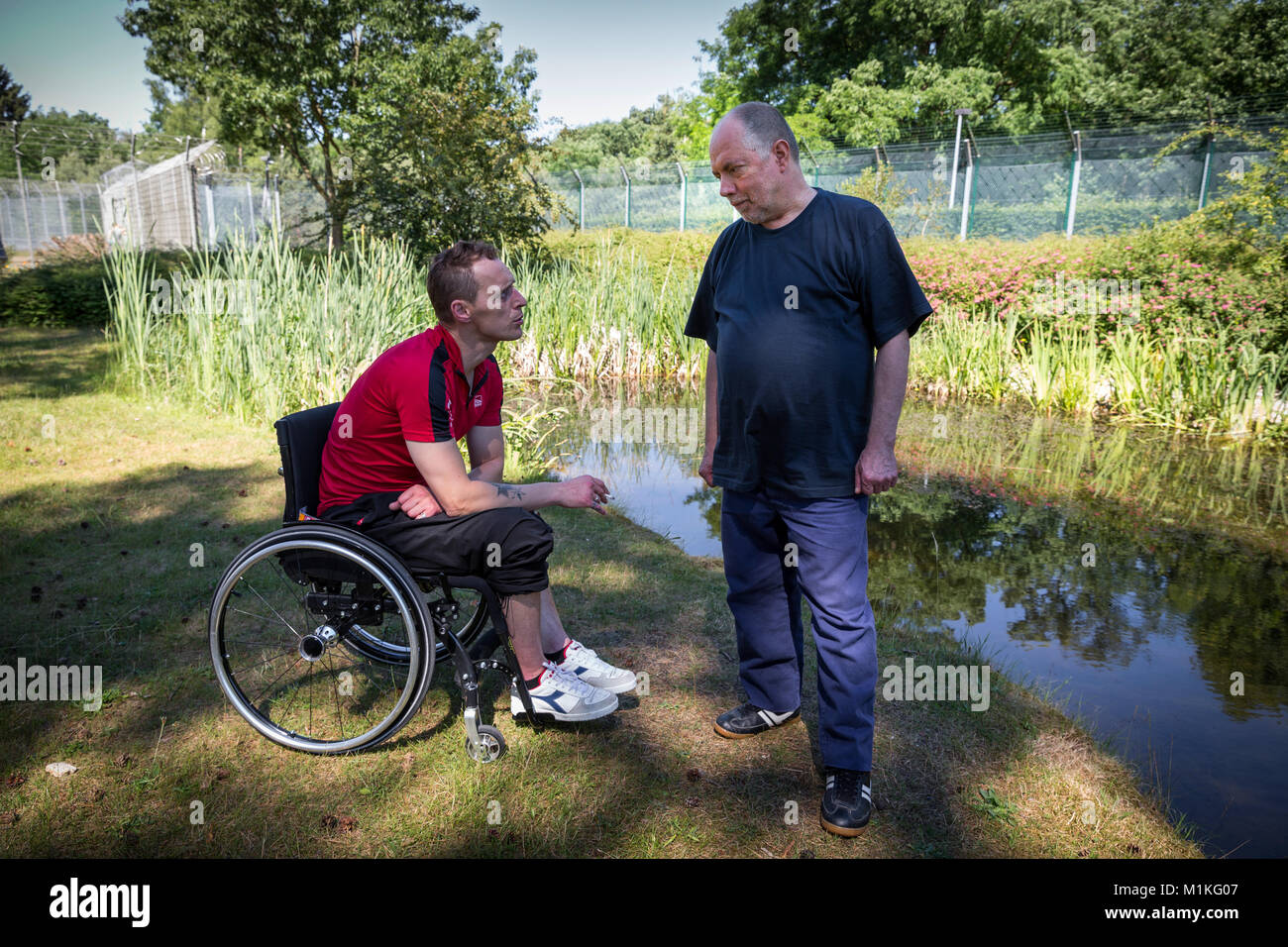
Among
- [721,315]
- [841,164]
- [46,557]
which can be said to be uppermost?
[841,164]

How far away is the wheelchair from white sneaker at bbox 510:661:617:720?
64 millimetres

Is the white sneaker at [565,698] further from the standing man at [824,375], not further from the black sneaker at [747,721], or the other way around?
the standing man at [824,375]

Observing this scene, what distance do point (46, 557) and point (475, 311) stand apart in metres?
3.26

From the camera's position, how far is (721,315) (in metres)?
2.62

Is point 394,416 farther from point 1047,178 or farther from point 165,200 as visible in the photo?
point 165,200

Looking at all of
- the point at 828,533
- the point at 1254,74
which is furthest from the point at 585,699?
the point at 1254,74

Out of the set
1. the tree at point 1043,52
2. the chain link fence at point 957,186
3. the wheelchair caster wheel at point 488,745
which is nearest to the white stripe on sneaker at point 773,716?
the wheelchair caster wheel at point 488,745

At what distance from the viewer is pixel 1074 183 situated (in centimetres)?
1775

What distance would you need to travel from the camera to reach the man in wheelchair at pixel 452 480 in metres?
2.45

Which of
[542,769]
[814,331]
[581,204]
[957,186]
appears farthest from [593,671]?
[581,204]

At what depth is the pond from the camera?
3162mm

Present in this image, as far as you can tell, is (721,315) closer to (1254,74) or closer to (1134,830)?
(1134,830)
